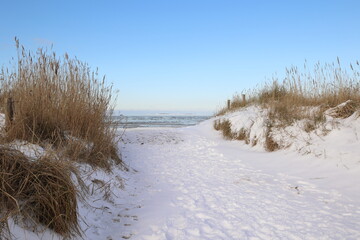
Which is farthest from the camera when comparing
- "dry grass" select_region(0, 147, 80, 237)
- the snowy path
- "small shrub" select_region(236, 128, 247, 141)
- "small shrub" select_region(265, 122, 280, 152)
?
"small shrub" select_region(236, 128, 247, 141)

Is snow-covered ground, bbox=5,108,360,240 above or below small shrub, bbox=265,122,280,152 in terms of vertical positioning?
below

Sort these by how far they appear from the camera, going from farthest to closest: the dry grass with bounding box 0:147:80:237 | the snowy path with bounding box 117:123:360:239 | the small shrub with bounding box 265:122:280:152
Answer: the small shrub with bounding box 265:122:280:152, the snowy path with bounding box 117:123:360:239, the dry grass with bounding box 0:147:80:237

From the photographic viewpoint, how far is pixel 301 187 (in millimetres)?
3748

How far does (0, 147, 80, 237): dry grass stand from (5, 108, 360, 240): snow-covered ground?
0.17m

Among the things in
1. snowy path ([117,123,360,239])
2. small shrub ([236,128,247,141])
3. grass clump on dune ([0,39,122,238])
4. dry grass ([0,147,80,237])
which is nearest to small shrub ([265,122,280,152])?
snowy path ([117,123,360,239])

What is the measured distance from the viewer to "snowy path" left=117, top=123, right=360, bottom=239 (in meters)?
2.45

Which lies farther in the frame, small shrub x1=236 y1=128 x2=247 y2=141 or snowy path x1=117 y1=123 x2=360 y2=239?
small shrub x1=236 y1=128 x2=247 y2=141

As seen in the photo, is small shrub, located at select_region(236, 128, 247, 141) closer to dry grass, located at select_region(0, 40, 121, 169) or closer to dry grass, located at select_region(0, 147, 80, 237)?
dry grass, located at select_region(0, 40, 121, 169)

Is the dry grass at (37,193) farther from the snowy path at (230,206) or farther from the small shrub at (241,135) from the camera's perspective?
the small shrub at (241,135)

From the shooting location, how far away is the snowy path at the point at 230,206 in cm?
245

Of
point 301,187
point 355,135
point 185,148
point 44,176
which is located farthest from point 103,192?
point 185,148

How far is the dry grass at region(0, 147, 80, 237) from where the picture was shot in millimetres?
2035

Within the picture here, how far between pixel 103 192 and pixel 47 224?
123 centimetres

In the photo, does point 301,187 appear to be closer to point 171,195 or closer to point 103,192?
point 171,195
